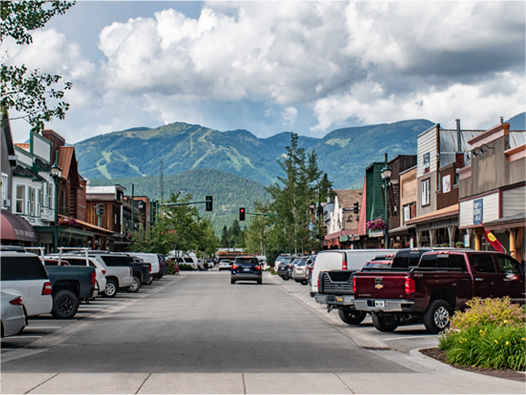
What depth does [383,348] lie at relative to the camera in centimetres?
1427

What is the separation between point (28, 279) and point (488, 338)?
10.3 m

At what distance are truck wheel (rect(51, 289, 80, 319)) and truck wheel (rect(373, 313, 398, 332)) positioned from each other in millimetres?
8893

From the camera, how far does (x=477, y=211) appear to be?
1176 inches

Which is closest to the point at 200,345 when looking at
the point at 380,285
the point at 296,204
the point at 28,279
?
the point at 380,285

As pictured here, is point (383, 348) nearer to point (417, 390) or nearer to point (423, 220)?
point (417, 390)

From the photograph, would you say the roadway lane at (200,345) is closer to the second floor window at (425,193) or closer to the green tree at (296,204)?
the second floor window at (425,193)

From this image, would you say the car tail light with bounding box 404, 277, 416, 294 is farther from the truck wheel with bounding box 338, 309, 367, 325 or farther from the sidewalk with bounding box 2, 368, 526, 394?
the sidewalk with bounding box 2, 368, 526, 394

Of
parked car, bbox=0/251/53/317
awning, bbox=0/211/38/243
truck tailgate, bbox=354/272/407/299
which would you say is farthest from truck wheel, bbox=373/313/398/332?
awning, bbox=0/211/38/243

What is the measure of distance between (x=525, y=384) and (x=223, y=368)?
454cm

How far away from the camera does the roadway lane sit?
11500 mm

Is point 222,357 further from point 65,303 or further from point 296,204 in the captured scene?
point 296,204

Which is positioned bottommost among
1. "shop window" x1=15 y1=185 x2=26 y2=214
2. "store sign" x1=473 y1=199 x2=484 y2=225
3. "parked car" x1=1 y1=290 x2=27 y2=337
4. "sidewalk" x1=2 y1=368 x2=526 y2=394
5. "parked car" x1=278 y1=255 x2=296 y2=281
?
"parked car" x1=278 y1=255 x2=296 y2=281

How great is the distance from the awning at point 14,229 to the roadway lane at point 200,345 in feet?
38.7

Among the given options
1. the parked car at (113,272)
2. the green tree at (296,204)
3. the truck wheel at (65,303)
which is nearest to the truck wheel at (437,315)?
the truck wheel at (65,303)
